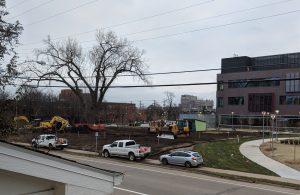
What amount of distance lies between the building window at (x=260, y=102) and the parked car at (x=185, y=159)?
261ft

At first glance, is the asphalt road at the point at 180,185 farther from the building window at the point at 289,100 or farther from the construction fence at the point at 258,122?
the building window at the point at 289,100

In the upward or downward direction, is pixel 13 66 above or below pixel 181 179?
above

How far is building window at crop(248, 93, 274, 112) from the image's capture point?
110250 millimetres

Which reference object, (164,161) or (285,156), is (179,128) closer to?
(285,156)

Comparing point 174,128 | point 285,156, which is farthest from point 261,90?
point 285,156

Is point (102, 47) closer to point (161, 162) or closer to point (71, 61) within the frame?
point (71, 61)

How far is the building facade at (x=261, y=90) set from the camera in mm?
105562

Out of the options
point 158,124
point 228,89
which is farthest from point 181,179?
point 228,89

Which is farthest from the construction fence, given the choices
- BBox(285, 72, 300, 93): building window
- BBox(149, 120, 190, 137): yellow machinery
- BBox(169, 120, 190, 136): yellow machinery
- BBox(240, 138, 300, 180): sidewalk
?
BBox(240, 138, 300, 180): sidewalk

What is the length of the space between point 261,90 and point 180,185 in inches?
3639

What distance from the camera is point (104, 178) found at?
6.76m

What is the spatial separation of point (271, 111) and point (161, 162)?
262 feet

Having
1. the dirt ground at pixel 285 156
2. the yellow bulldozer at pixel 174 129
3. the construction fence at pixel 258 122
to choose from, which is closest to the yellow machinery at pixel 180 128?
the yellow bulldozer at pixel 174 129

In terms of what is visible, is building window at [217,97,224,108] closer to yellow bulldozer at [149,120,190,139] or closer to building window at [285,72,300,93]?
building window at [285,72,300,93]
